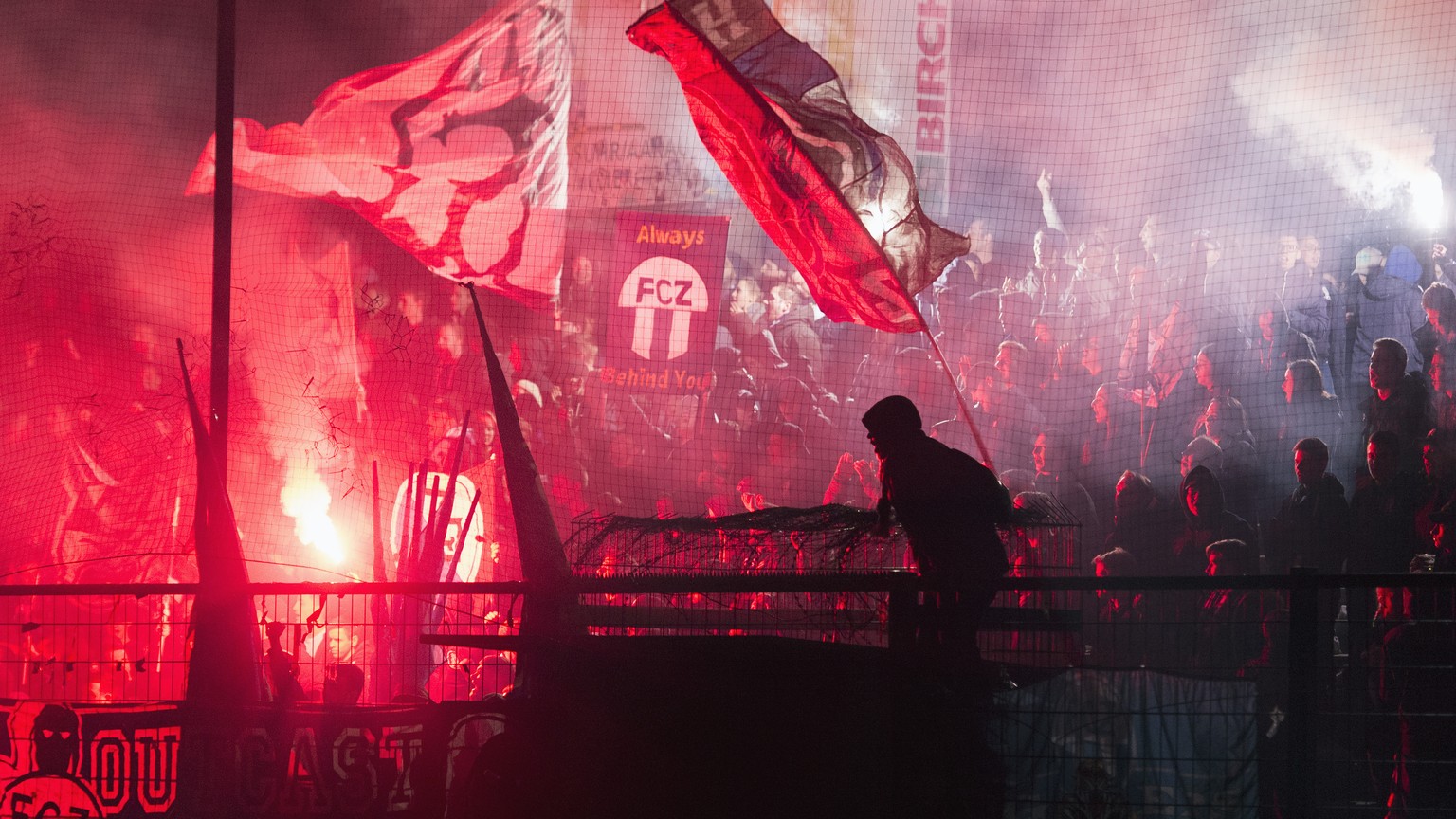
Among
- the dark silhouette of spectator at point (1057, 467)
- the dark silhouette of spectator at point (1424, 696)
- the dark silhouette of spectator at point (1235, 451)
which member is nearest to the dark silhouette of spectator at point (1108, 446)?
the dark silhouette of spectator at point (1057, 467)

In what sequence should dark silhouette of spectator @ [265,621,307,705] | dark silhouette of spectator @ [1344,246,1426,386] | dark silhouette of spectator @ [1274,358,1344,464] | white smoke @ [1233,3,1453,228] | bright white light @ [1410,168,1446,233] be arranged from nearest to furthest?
dark silhouette of spectator @ [265,621,307,705], dark silhouette of spectator @ [1274,358,1344,464], dark silhouette of spectator @ [1344,246,1426,386], bright white light @ [1410,168,1446,233], white smoke @ [1233,3,1453,228]

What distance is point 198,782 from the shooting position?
10.5 feet

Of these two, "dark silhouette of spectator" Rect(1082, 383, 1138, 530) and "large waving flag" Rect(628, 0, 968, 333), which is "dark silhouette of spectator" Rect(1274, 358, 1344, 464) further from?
"large waving flag" Rect(628, 0, 968, 333)

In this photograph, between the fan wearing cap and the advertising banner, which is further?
the advertising banner

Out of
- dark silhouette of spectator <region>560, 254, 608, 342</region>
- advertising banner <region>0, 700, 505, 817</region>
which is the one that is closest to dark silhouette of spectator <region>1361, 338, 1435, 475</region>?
advertising banner <region>0, 700, 505, 817</region>

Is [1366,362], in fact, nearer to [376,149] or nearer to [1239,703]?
[1239,703]

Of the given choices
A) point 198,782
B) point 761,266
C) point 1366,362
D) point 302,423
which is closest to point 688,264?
point 761,266

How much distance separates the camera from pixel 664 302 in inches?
581

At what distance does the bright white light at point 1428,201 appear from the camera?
11.7 meters

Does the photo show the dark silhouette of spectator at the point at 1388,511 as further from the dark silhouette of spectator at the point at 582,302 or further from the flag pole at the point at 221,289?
the dark silhouette of spectator at the point at 582,302

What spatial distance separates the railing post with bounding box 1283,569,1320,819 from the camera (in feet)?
9.26

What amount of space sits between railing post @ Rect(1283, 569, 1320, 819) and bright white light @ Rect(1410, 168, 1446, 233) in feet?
34.6

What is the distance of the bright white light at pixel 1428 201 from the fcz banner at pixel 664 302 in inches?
299

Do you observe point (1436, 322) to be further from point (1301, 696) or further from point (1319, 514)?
point (1301, 696)
